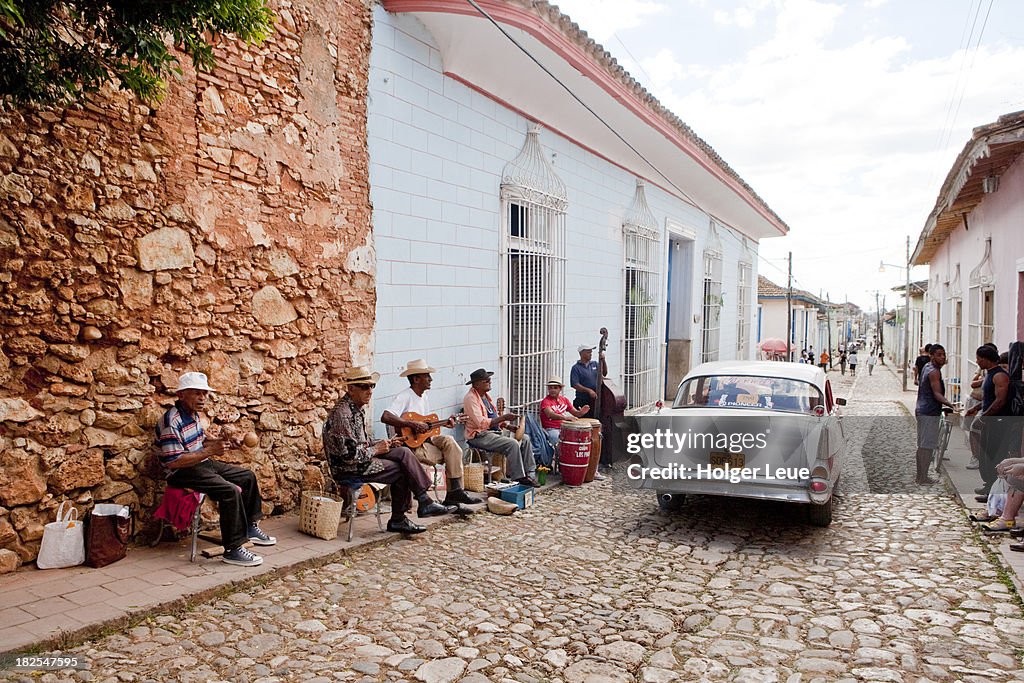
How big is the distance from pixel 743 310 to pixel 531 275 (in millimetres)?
13203

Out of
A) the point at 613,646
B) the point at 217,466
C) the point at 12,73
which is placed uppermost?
the point at 12,73

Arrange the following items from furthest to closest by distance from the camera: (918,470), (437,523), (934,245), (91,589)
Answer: (934,245) < (918,470) < (437,523) < (91,589)

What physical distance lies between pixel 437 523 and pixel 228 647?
7.92 ft

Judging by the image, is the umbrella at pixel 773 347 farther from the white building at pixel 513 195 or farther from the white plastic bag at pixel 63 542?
the white plastic bag at pixel 63 542

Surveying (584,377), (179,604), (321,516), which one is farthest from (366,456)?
(584,377)

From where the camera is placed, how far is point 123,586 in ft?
13.6

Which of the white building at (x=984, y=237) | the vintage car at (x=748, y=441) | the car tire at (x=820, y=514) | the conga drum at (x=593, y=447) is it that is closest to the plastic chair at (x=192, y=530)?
the vintage car at (x=748, y=441)

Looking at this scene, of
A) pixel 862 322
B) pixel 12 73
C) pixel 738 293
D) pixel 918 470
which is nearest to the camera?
pixel 12 73

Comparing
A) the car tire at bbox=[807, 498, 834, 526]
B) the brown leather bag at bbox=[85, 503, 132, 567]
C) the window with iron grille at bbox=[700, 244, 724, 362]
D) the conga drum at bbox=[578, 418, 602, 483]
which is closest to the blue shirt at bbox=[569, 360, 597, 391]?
the conga drum at bbox=[578, 418, 602, 483]

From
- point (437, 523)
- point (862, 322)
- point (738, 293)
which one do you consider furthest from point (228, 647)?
point (862, 322)

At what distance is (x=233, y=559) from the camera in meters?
4.66

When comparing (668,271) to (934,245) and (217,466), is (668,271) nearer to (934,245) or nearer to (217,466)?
(934,245)

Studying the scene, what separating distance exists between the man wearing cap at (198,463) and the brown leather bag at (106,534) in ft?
1.12

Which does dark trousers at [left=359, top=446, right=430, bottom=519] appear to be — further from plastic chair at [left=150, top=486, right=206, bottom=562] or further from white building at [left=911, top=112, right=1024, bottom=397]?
white building at [left=911, top=112, right=1024, bottom=397]
